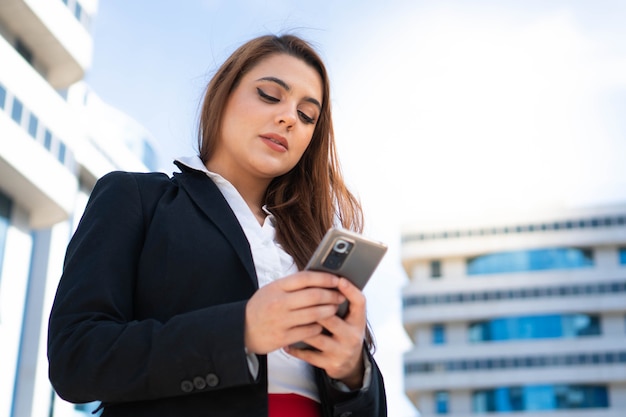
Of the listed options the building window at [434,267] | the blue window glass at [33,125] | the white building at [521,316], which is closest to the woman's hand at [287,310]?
the blue window glass at [33,125]

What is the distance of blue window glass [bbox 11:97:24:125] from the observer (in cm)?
2169

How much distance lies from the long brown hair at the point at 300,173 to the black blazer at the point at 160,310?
10.6 inches

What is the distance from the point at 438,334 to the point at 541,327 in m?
5.41

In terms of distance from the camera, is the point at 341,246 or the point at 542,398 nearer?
the point at 341,246

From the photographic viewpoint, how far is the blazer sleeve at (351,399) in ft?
5.64

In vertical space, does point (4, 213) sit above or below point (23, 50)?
below

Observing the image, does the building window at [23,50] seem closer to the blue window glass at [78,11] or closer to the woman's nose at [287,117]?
the blue window glass at [78,11]

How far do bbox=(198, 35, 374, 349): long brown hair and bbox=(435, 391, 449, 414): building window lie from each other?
1707 inches

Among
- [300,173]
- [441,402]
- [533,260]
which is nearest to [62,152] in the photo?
[300,173]

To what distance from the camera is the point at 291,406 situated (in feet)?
5.64

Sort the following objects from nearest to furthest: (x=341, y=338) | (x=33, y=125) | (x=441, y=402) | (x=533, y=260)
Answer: (x=341, y=338) → (x=33, y=125) → (x=441, y=402) → (x=533, y=260)

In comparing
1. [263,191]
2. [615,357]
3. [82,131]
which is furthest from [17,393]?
[615,357]

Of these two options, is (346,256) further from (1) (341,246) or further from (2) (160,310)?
(2) (160,310)

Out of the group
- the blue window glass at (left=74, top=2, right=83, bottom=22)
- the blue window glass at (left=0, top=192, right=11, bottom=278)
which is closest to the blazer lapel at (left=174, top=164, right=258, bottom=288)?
the blue window glass at (left=0, top=192, right=11, bottom=278)
